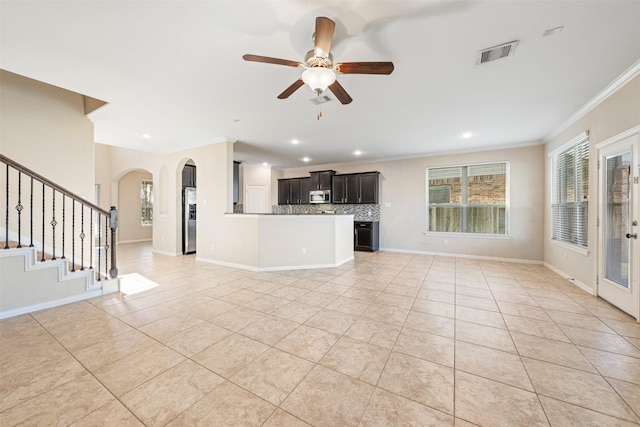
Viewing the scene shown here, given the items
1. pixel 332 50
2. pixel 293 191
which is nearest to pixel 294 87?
pixel 332 50

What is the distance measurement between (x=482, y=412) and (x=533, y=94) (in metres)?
3.57

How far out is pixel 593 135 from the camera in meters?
3.38

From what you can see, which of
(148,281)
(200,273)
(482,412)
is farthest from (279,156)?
(482,412)

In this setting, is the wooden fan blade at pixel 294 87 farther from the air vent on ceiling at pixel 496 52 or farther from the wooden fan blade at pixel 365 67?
the air vent on ceiling at pixel 496 52

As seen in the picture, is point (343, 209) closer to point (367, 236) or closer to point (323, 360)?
point (367, 236)

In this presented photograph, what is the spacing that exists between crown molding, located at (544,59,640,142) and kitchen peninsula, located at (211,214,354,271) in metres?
4.07

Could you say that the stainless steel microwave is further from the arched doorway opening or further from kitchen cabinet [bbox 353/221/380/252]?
the arched doorway opening

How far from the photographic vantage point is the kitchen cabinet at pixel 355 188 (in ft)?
22.3

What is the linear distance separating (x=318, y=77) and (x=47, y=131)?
4.36 meters

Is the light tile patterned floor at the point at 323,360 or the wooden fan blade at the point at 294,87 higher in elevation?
the wooden fan blade at the point at 294,87

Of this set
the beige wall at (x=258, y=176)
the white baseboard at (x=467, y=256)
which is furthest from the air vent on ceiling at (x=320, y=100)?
the beige wall at (x=258, y=176)

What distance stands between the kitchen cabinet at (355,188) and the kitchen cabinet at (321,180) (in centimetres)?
15

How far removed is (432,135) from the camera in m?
4.78

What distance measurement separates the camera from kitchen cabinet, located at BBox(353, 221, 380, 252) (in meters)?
6.71
